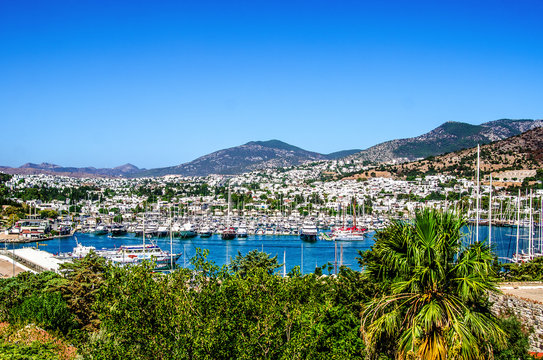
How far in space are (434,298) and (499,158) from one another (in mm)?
89897

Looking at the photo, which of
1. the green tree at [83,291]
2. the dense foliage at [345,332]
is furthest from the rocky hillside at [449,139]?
the dense foliage at [345,332]

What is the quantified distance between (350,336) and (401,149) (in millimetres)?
173367

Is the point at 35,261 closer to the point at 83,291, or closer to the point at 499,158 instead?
the point at 83,291

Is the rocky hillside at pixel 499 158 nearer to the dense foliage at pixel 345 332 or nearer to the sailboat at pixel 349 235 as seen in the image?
the sailboat at pixel 349 235

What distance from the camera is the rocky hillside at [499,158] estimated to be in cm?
8250

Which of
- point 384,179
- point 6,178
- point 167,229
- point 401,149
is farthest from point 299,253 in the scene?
point 401,149

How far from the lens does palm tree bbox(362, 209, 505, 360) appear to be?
527 cm

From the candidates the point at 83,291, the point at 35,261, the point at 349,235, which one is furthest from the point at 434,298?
the point at 349,235

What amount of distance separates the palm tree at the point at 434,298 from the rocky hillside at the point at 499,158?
2861 inches

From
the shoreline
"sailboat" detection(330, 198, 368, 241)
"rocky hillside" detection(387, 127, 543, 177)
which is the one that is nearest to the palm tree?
"sailboat" detection(330, 198, 368, 241)

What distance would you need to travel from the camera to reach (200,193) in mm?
126812

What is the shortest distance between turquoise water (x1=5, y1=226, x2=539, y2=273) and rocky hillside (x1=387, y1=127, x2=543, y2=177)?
80.5 feet

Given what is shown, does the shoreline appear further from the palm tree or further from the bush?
the palm tree

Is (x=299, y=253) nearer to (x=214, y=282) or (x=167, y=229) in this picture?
(x=167, y=229)
